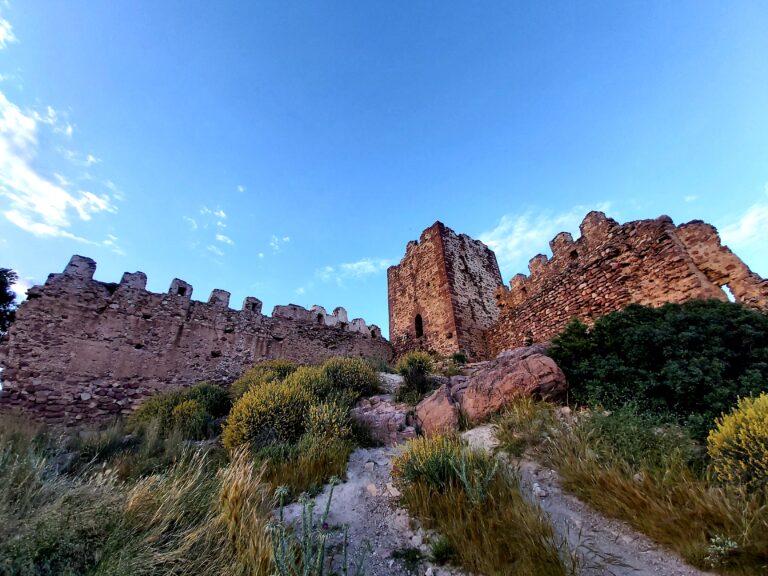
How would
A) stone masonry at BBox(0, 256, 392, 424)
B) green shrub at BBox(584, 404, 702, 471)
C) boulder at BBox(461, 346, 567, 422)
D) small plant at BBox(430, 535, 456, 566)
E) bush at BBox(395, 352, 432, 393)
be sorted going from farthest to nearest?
stone masonry at BBox(0, 256, 392, 424) < bush at BBox(395, 352, 432, 393) < boulder at BBox(461, 346, 567, 422) < green shrub at BBox(584, 404, 702, 471) < small plant at BBox(430, 535, 456, 566)

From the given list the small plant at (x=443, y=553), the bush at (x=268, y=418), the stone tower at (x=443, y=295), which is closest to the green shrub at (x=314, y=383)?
the bush at (x=268, y=418)

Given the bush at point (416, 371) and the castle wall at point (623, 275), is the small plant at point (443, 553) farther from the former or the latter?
the castle wall at point (623, 275)

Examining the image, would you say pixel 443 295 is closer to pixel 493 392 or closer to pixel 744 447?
pixel 493 392

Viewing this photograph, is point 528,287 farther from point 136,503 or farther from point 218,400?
point 136,503

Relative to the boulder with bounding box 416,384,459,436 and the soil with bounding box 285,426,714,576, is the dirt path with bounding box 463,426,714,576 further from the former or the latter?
the boulder with bounding box 416,384,459,436

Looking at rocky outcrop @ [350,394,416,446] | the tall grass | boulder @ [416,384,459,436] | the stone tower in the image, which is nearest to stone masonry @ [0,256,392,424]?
the stone tower

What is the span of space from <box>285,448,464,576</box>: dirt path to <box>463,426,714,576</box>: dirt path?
1.05m

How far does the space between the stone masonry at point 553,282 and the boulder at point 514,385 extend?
251 centimetres

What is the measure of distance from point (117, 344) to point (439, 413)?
32.4 ft

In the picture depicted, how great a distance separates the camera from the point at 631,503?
2.77 meters

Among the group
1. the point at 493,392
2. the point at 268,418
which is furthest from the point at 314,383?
the point at 493,392

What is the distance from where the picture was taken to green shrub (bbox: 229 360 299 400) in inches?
317

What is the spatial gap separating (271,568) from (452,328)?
1035 centimetres

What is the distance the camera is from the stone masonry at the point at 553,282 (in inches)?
229
